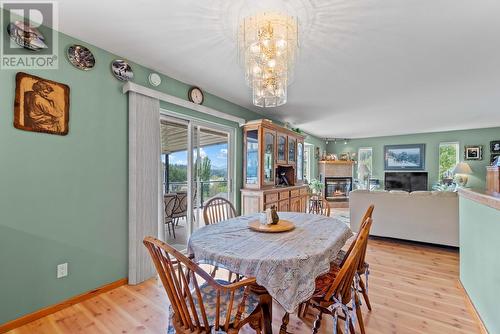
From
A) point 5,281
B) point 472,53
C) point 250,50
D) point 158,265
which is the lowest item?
point 5,281

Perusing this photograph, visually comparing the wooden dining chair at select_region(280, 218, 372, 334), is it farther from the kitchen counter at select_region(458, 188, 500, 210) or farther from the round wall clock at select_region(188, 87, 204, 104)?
the round wall clock at select_region(188, 87, 204, 104)

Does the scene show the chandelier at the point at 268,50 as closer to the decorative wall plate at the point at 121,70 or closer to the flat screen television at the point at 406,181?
the decorative wall plate at the point at 121,70

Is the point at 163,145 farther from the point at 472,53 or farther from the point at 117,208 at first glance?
the point at 472,53

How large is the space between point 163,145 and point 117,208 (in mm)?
939

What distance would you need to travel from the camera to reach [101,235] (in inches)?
89.4

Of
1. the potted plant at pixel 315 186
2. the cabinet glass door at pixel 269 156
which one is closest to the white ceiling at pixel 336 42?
the cabinet glass door at pixel 269 156

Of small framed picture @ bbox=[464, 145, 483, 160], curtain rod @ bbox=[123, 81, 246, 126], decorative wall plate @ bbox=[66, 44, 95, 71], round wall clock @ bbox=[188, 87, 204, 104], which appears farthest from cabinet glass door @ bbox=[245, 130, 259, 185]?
small framed picture @ bbox=[464, 145, 483, 160]

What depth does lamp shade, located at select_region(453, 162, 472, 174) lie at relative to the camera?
20.7 ft

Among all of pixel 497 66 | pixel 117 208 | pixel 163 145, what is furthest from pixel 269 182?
pixel 497 66

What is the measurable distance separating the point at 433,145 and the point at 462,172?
1166mm

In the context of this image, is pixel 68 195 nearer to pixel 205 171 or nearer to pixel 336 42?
pixel 205 171

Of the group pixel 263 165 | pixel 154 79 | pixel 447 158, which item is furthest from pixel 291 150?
pixel 447 158

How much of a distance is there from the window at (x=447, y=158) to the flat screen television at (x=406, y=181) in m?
0.45

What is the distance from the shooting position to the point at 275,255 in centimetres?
131
